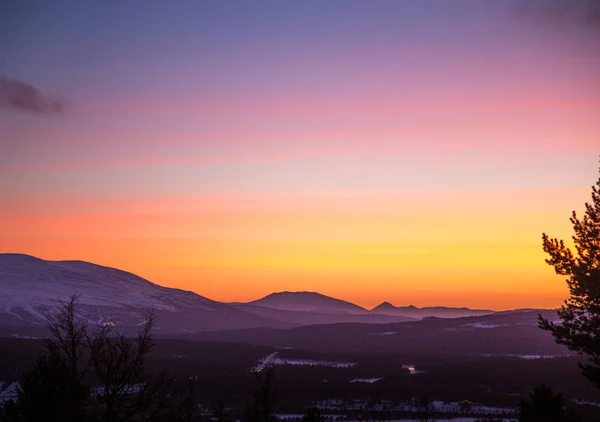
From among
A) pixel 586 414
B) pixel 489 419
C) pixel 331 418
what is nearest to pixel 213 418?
pixel 331 418

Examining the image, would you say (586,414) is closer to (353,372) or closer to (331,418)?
(331,418)

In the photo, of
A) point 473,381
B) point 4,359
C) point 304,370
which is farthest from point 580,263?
point 4,359

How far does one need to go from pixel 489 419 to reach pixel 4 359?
358 ft

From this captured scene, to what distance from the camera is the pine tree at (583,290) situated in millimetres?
29781

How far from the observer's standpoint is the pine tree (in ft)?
97.7

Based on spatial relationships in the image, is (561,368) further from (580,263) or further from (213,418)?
(580,263)

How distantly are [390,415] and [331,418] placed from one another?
35.9 ft

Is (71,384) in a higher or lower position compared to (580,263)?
lower

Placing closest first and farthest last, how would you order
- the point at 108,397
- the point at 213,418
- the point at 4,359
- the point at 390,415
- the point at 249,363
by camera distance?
the point at 108,397 → the point at 213,418 → the point at 390,415 → the point at 4,359 → the point at 249,363

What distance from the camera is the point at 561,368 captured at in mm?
175500

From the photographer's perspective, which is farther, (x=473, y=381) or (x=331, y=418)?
(x=473, y=381)

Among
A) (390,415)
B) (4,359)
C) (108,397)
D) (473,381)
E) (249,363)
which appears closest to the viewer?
(108,397)

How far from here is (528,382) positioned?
516 ft

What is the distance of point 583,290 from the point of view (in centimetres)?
3030
